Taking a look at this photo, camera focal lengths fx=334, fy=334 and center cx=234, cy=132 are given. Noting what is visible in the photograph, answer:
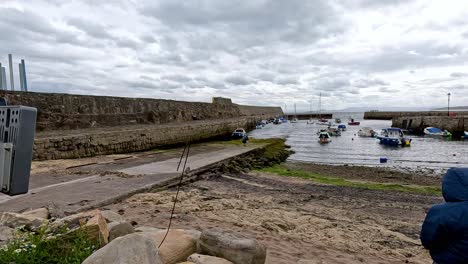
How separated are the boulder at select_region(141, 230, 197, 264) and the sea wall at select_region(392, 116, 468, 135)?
55.6m

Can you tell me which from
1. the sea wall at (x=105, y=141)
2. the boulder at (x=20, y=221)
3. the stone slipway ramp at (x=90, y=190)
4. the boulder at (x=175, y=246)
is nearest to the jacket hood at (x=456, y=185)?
the boulder at (x=175, y=246)

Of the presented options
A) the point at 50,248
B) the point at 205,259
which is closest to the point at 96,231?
the point at 50,248

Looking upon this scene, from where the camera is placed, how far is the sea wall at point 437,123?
4950 centimetres

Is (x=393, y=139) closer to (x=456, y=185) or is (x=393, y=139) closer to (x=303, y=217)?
(x=303, y=217)

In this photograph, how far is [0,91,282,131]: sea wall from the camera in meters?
18.3

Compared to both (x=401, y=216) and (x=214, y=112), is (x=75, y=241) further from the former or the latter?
(x=214, y=112)

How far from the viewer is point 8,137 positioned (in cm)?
295

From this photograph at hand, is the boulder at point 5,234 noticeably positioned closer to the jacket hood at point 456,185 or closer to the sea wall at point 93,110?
the jacket hood at point 456,185

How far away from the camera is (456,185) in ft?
7.97

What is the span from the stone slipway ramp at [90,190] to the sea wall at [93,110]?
9179 mm

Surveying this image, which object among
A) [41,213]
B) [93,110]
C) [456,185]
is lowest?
[41,213]

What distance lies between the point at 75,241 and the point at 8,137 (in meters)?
1.32

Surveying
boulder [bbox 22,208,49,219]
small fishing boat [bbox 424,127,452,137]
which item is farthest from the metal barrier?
small fishing boat [bbox 424,127,452,137]

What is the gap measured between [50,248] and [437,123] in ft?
201
